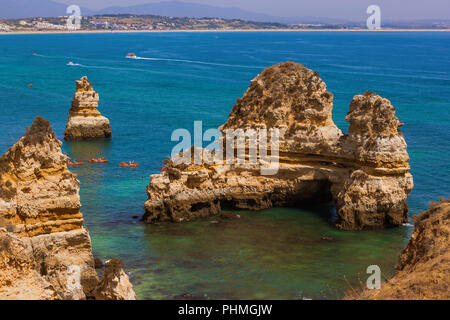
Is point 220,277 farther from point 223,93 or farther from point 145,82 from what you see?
point 145,82

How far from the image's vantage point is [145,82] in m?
131

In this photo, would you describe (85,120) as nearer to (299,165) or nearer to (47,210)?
(299,165)

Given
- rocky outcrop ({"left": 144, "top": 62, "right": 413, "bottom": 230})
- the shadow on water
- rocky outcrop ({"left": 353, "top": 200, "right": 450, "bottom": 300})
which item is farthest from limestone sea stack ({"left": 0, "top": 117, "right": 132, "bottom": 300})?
rocky outcrop ({"left": 144, "top": 62, "right": 413, "bottom": 230})

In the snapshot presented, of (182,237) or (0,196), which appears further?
(182,237)

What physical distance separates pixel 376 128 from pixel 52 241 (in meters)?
21.4

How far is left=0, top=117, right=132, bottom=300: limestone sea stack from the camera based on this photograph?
26.1 meters

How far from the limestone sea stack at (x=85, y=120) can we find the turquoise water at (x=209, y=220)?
92.1 inches

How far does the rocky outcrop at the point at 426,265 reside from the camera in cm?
1711

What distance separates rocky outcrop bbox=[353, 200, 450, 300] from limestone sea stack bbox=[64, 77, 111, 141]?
175ft

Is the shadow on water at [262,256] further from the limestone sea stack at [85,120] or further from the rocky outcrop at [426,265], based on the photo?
the limestone sea stack at [85,120]

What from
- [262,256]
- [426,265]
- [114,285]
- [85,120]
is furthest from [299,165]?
[85,120]

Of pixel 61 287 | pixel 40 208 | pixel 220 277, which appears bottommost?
pixel 220 277

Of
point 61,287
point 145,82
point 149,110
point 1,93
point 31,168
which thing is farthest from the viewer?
point 145,82

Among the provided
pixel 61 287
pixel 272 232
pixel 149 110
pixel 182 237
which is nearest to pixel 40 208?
pixel 61 287
